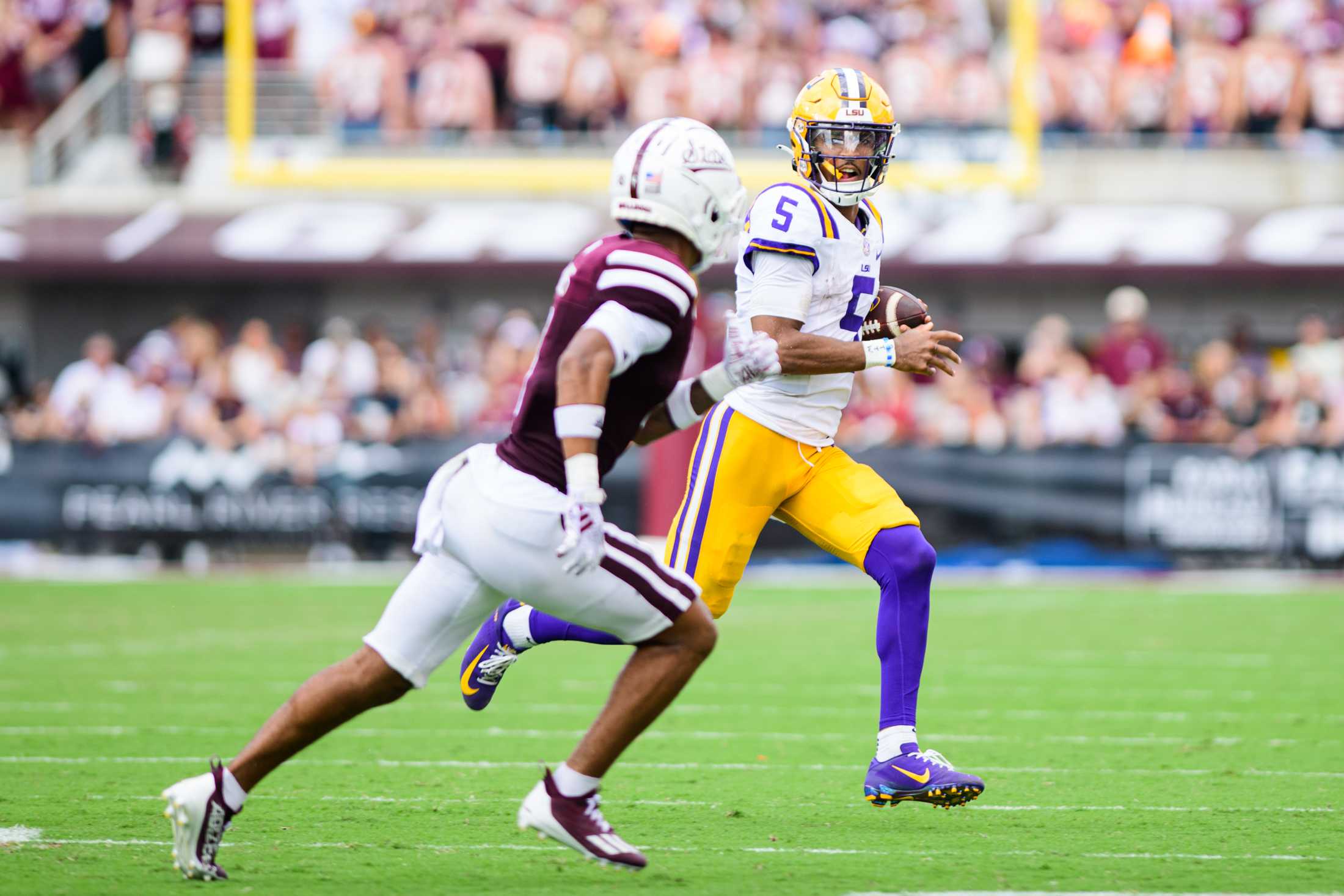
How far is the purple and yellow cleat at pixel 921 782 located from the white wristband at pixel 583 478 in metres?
1.44

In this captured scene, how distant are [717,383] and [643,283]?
1.17 ft

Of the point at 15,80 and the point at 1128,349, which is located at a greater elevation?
the point at 15,80

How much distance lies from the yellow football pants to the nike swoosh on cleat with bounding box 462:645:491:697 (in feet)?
2.15

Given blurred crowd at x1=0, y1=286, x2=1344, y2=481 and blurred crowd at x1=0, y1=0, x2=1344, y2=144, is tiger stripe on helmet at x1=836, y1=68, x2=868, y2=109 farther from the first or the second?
blurred crowd at x1=0, y1=0, x2=1344, y2=144

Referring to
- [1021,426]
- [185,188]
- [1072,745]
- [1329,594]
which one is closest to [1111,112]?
[1021,426]

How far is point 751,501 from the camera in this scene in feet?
17.4

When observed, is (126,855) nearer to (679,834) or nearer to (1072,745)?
(679,834)

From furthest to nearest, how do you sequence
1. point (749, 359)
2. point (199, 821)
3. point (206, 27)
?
point (206, 27)
point (749, 359)
point (199, 821)

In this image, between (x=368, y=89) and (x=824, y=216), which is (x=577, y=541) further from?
(x=368, y=89)

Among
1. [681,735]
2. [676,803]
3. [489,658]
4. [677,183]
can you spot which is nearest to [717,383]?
[677,183]

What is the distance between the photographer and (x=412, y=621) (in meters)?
4.09

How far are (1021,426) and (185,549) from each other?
6.90 meters

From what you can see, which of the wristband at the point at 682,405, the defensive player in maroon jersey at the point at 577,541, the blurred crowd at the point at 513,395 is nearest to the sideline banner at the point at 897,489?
the blurred crowd at the point at 513,395

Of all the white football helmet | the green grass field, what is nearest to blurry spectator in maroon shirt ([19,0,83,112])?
the green grass field
